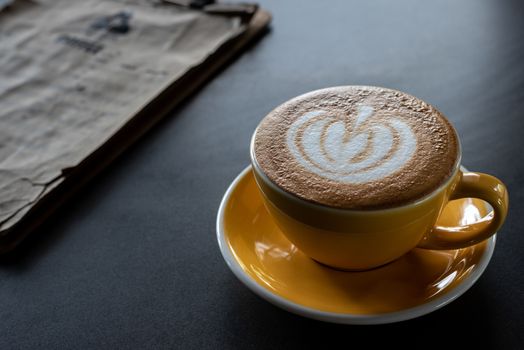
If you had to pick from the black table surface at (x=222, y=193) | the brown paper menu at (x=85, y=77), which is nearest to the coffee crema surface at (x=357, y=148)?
the black table surface at (x=222, y=193)

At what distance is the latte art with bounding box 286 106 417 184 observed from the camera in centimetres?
41

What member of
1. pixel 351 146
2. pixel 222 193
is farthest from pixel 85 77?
pixel 351 146

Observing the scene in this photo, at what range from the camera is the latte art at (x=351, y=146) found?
406 millimetres

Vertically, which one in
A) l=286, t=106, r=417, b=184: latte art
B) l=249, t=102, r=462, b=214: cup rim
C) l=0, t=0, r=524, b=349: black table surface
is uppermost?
l=286, t=106, r=417, b=184: latte art

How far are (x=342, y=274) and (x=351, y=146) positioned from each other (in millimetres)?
114

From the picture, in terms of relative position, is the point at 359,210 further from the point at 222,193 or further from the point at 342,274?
the point at 222,193

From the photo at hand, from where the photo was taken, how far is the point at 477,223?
432mm

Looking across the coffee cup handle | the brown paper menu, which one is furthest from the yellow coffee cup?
the brown paper menu

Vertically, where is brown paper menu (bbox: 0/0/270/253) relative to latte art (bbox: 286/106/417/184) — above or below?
below

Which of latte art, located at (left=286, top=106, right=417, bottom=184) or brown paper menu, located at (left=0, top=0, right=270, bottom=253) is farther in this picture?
brown paper menu, located at (left=0, top=0, right=270, bottom=253)

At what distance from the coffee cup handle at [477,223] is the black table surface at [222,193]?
0.17ft

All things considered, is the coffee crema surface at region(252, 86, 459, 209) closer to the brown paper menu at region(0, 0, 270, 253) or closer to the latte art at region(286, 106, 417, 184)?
the latte art at region(286, 106, 417, 184)

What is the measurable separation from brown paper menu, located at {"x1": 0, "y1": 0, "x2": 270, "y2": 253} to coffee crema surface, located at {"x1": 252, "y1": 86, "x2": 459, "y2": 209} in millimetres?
285

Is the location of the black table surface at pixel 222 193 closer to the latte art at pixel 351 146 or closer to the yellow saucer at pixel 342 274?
the yellow saucer at pixel 342 274
